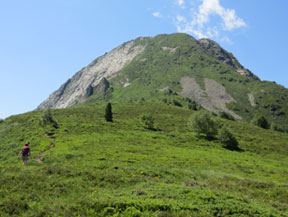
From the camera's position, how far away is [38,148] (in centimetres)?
3469

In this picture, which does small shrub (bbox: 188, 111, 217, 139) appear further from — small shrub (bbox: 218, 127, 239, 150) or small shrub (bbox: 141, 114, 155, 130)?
small shrub (bbox: 141, 114, 155, 130)

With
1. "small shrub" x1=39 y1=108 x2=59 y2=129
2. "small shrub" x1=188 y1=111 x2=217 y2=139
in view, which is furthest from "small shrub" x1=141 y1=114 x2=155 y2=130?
"small shrub" x1=39 y1=108 x2=59 y2=129

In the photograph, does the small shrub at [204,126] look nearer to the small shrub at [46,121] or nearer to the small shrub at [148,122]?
the small shrub at [148,122]

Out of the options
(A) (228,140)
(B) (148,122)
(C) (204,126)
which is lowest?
(A) (228,140)

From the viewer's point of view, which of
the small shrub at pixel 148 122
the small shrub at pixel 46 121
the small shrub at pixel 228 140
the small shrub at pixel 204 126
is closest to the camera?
the small shrub at pixel 46 121

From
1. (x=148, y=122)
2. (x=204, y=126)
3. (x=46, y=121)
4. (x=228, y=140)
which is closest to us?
(x=228, y=140)

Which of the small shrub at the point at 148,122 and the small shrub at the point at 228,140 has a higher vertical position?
the small shrub at the point at 148,122

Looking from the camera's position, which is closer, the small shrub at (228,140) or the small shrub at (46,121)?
the small shrub at (46,121)

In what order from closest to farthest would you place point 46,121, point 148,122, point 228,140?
point 228,140, point 46,121, point 148,122

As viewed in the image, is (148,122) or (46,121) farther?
(148,122)

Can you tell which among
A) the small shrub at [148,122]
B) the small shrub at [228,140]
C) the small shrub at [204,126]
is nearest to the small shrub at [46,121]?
the small shrub at [148,122]

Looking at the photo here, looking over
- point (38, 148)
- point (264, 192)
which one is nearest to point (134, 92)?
point (38, 148)

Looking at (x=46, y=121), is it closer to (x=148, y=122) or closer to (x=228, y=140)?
(x=148, y=122)

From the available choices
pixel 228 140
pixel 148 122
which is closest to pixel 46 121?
pixel 148 122
